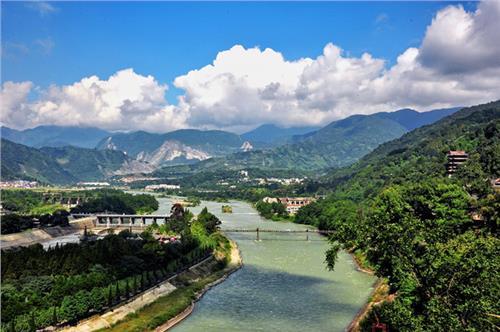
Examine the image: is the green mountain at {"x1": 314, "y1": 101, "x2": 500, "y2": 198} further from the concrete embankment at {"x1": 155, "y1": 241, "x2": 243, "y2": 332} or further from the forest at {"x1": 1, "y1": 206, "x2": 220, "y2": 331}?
the forest at {"x1": 1, "y1": 206, "x2": 220, "y2": 331}

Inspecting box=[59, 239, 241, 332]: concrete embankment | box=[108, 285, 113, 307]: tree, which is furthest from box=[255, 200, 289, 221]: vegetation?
box=[108, 285, 113, 307]: tree

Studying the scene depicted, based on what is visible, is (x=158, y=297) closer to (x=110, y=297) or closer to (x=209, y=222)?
(x=110, y=297)

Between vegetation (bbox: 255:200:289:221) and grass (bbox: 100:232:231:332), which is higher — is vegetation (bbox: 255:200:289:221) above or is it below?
above

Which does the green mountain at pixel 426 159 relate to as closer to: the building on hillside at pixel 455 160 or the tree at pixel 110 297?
the building on hillside at pixel 455 160

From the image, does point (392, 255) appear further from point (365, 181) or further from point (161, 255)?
point (365, 181)

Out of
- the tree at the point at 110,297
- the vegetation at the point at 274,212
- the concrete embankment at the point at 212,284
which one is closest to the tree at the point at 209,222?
the concrete embankment at the point at 212,284
